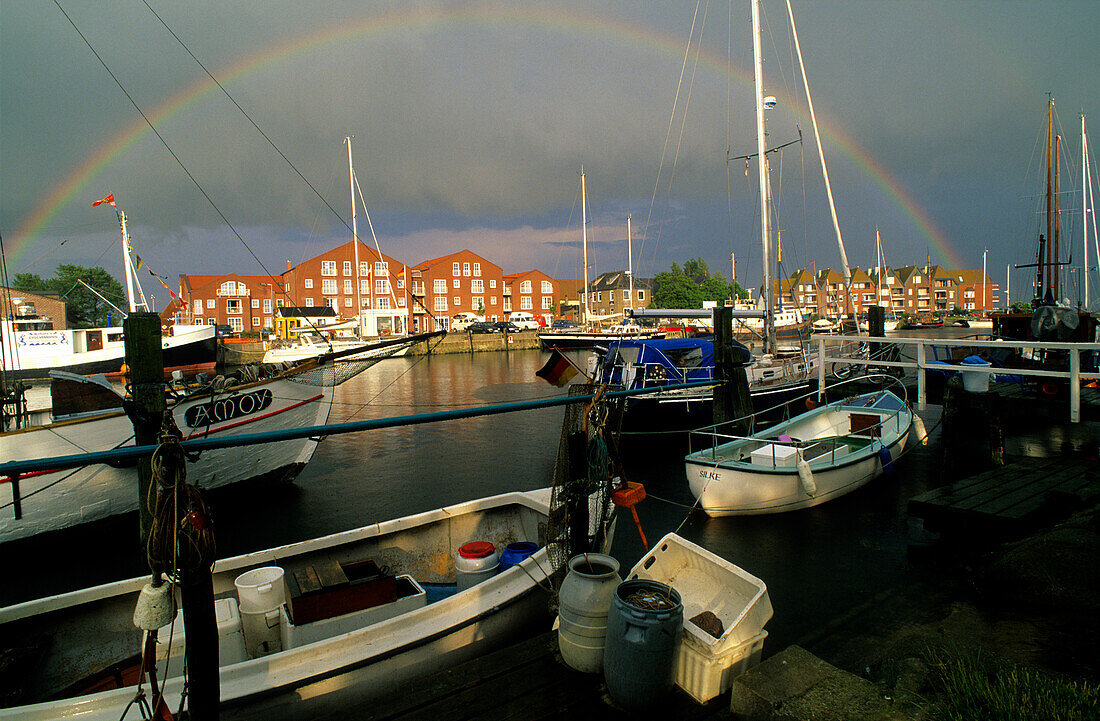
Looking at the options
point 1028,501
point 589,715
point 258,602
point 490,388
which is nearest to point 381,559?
point 258,602

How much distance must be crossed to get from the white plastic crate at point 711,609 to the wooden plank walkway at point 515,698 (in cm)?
18

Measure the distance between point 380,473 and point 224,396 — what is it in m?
6.95

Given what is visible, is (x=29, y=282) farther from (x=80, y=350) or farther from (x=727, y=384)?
(x=727, y=384)

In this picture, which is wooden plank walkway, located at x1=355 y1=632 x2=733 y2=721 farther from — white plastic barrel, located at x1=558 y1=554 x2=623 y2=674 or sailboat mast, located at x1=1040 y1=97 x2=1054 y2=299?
sailboat mast, located at x1=1040 y1=97 x2=1054 y2=299

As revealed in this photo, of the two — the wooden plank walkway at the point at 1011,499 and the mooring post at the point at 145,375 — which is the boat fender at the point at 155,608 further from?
the wooden plank walkway at the point at 1011,499

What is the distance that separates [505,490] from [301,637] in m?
11.0

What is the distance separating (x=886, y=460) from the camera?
43.6ft

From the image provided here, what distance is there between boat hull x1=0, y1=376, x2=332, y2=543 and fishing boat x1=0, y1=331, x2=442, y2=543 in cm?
2

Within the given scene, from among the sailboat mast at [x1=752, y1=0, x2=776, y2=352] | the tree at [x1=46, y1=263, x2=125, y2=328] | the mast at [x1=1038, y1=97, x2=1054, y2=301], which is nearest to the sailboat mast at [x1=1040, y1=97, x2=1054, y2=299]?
the mast at [x1=1038, y1=97, x2=1054, y2=301]

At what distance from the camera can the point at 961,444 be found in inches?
492

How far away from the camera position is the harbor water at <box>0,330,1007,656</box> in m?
9.55

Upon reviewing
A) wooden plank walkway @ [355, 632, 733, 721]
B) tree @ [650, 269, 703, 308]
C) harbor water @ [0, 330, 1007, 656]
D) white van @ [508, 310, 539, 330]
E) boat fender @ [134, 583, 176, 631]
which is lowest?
harbor water @ [0, 330, 1007, 656]

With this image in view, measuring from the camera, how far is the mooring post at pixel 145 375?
374 cm

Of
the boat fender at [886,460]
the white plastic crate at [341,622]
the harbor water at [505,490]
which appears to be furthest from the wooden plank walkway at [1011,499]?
the white plastic crate at [341,622]
